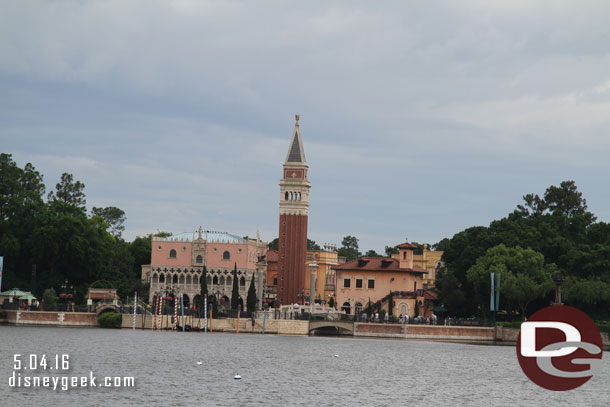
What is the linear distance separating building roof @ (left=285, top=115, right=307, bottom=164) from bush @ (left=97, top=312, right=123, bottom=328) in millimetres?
46086

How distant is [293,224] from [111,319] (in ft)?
136

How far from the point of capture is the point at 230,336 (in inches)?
3999

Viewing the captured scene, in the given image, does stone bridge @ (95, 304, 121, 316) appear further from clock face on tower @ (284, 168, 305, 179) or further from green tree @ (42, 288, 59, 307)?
clock face on tower @ (284, 168, 305, 179)

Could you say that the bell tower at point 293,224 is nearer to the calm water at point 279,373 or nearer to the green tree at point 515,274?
the green tree at point 515,274

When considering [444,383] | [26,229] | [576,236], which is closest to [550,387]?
[444,383]

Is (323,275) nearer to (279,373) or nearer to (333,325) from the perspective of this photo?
(333,325)

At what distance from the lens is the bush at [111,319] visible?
350 feet

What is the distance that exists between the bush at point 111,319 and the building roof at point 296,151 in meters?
46.1

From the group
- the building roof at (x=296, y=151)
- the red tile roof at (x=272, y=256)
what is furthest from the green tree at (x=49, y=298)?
the red tile roof at (x=272, y=256)

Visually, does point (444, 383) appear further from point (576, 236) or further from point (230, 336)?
point (576, 236)

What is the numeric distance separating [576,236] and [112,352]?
2335 inches

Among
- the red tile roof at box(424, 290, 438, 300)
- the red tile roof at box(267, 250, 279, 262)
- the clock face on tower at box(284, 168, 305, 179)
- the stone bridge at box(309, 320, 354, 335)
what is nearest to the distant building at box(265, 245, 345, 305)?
the red tile roof at box(267, 250, 279, 262)

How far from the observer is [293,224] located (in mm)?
142125

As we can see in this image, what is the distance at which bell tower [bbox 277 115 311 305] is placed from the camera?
139375 mm
